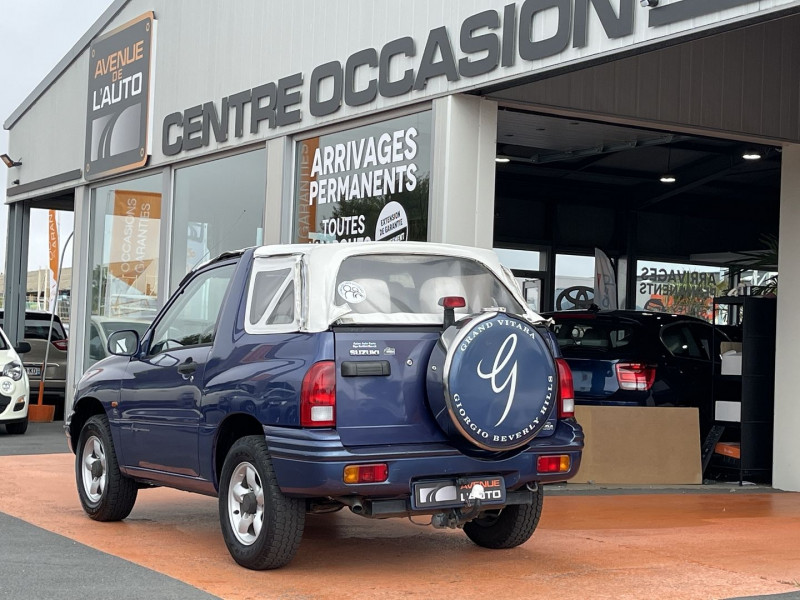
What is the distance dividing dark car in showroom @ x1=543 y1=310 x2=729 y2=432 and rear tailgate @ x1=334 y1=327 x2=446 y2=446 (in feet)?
17.9

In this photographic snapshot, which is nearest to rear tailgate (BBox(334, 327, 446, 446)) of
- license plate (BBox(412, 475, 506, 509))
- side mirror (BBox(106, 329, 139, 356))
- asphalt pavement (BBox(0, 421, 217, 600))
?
license plate (BBox(412, 475, 506, 509))

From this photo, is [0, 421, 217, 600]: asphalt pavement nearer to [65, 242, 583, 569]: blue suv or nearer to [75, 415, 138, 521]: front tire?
[75, 415, 138, 521]: front tire

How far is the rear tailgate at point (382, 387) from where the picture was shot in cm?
Result: 618

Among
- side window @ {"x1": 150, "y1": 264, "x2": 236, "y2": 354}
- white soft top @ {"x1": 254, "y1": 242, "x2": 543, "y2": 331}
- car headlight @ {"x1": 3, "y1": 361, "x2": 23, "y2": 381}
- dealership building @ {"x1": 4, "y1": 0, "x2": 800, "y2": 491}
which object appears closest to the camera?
white soft top @ {"x1": 254, "y1": 242, "x2": 543, "y2": 331}

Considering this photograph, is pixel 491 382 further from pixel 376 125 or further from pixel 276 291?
pixel 376 125

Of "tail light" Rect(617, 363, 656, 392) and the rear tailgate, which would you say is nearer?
the rear tailgate

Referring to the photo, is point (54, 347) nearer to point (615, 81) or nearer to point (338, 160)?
point (338, 160)

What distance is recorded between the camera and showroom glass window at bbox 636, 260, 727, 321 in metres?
22.1

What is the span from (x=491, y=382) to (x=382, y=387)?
0.57m

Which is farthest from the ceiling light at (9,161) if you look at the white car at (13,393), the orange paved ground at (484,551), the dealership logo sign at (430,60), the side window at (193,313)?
the side window at (193,313)

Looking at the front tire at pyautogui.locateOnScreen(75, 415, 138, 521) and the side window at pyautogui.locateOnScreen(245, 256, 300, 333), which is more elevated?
the side window at pyautogui.locateOnScreen(245, 256, 300, 333)

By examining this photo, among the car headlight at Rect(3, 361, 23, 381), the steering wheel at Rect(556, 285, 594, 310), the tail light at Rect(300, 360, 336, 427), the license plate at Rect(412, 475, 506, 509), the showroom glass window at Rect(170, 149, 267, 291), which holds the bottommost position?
the license plate at Rect(412, 475, 506, 509)

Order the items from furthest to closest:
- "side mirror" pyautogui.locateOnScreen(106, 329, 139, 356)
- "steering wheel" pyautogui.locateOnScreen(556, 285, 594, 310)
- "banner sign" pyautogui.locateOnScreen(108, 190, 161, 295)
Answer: "steering wheel" pyautogui.locateOnScreen(556, 285, 594, 310) < "banner sign" pyautogui.locateOnScreen(108, 190, 161, 295) < "side mirror" pyautogui.locateOnScreen(106, 329, 139, 356)

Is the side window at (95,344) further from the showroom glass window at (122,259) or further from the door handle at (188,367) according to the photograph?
the door handle at (188,367)
